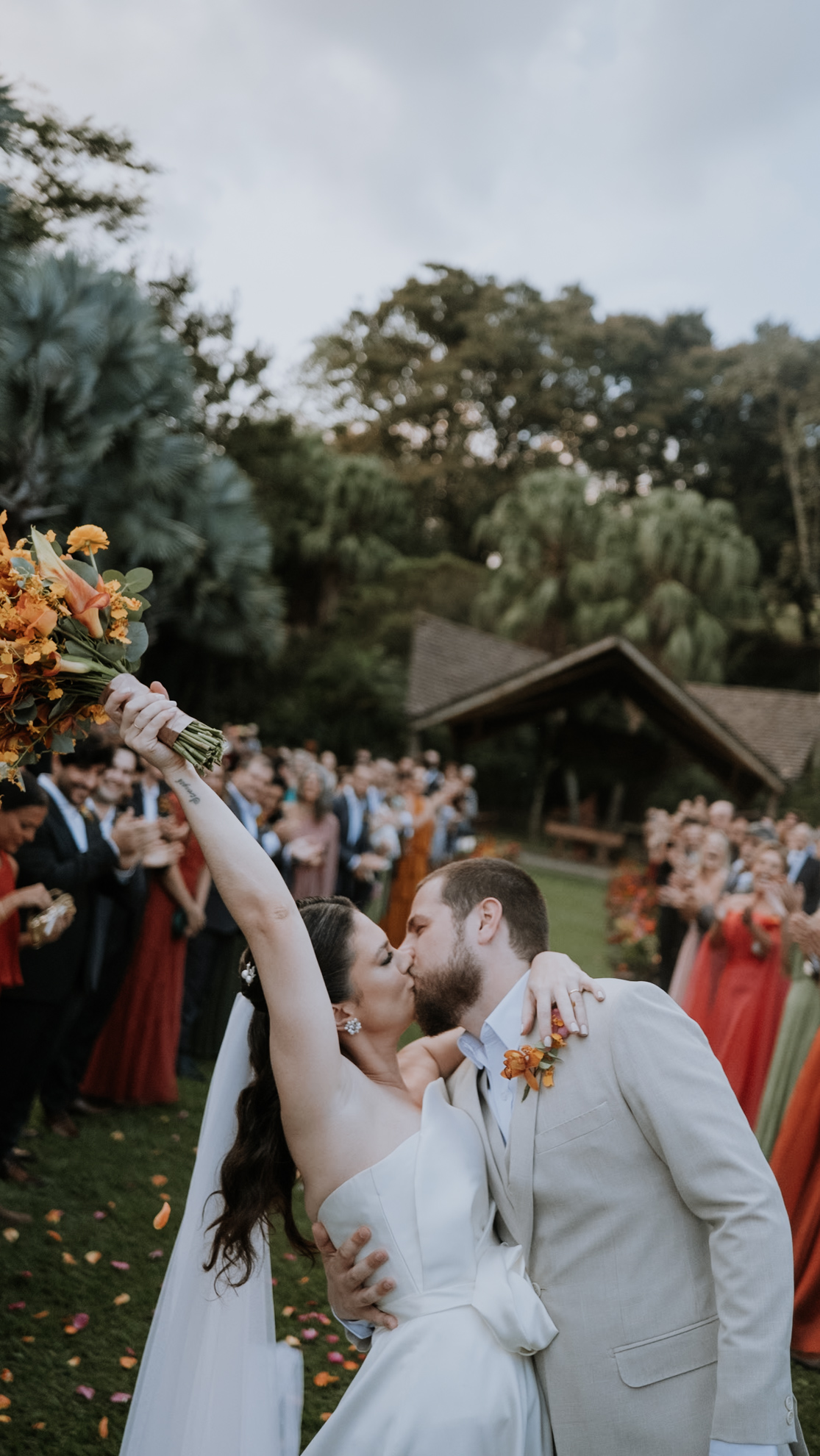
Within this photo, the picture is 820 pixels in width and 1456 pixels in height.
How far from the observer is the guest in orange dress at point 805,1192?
4863 mm

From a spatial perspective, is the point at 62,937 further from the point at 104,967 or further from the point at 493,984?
the point at 493,984

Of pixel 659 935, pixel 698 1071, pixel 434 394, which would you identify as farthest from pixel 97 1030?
pixel 434 394

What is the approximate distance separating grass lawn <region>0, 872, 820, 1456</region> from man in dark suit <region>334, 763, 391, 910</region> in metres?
4.34

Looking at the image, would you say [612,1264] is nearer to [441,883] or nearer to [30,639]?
[441,883]

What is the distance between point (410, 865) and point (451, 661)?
18401mm

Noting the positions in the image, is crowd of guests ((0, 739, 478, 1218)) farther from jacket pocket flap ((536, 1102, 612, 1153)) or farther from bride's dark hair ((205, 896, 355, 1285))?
jacket pocket flap ((536, 1102, 612, 1153))

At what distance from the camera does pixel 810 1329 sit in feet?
16.1

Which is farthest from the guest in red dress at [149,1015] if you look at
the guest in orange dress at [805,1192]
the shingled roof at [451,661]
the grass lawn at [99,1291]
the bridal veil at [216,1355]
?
the shingled roof at [451,661]

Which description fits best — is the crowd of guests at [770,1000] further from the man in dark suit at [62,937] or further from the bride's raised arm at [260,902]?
the bride's raised arm at [260,902]

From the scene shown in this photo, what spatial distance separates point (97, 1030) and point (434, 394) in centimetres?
4375

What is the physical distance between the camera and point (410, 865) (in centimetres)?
1373

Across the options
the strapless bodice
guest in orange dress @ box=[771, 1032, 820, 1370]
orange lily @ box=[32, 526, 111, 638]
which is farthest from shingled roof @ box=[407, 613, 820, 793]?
orange lily @ box=[32, 526, 111, 638]

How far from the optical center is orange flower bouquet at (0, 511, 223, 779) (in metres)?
2.13

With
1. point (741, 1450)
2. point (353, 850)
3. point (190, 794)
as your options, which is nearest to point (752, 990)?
point (741, 1450)
